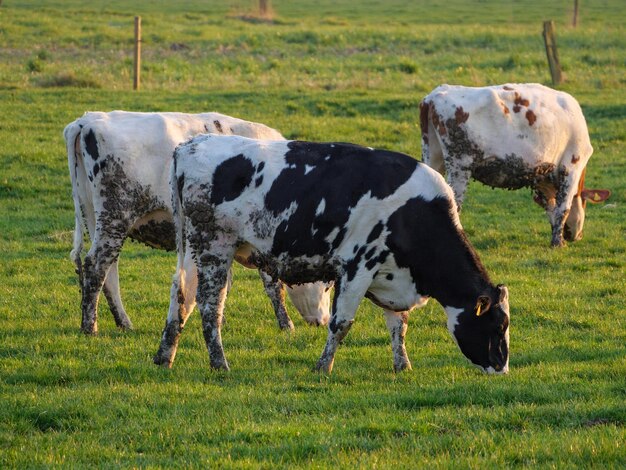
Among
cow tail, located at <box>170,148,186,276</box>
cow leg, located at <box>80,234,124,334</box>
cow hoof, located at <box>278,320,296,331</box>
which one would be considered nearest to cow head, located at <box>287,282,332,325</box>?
cow hoof, located at <box>278,320,296,331</box>

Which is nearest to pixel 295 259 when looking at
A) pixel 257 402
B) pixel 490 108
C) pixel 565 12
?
pixel 257 402

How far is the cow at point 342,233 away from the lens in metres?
9.12

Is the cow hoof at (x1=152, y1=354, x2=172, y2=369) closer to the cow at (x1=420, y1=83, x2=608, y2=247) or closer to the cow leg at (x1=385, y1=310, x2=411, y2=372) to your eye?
the cow leg at (x1=385, y1=310, x2=411, y2=372)

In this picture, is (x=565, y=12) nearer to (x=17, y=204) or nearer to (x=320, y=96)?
(x=320, y=96)

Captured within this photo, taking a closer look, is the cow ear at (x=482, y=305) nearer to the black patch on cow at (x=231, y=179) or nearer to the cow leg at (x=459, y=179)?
the black patch on cow at (x=231, y=179)

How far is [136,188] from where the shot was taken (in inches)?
433

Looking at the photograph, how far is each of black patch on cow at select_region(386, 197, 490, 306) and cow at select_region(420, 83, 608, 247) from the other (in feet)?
21.5

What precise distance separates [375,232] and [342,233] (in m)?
0.30

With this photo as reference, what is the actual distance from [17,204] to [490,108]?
850 cm

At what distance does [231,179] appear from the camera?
930cm

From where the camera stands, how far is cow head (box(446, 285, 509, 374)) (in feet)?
29.9

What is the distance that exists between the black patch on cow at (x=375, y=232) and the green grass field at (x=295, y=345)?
1261 millimetres

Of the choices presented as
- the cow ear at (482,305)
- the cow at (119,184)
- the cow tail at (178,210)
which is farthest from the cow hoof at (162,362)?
the cow ear at (482,305)

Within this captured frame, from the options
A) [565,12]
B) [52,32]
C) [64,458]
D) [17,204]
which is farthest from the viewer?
[565,12]
